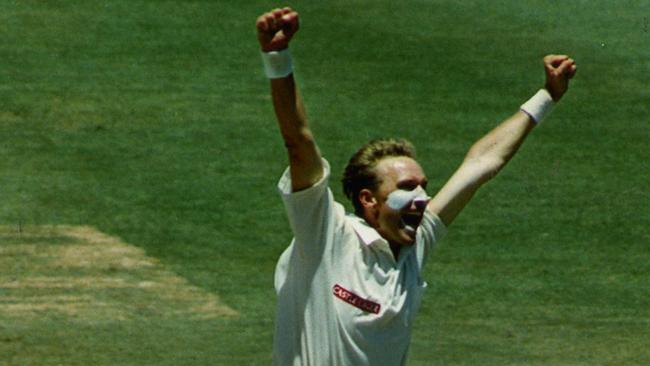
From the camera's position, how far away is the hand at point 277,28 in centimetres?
618

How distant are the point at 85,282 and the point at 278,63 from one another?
632cm

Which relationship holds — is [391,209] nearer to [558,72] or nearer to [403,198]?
[403,198]

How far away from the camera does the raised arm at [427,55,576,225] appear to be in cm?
742

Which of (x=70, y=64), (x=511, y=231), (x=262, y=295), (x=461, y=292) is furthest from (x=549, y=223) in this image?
(x=70, y=64)

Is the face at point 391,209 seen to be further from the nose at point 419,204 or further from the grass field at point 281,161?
the grass field at point 281,161

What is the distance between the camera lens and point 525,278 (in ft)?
41.7

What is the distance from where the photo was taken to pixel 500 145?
7.67 metres

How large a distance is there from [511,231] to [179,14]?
4.81 metres

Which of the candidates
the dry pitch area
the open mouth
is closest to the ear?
the open mouth

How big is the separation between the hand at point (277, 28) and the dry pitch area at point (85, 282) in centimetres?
568

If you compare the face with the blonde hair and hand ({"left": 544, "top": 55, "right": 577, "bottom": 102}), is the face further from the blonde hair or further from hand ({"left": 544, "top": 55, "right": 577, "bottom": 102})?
hand ({"left": 544, "top": 55, "right": 577, "bottom": 102})

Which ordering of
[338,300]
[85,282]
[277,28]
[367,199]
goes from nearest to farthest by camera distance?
[277,28]
[338,300]
[367,199]
[85,282]

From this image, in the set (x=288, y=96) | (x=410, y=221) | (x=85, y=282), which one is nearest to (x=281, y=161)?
(x=85, y=282)

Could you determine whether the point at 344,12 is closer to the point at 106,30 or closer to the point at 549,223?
the point at 106,30
